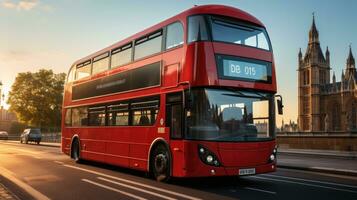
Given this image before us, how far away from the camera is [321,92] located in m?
123

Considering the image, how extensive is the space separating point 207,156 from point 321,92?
393ft

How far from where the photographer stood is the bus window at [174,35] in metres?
11.2

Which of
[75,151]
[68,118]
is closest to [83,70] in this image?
[68,118]

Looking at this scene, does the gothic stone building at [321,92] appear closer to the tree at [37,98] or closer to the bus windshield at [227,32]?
the tree at [37,98]

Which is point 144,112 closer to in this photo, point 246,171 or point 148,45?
point 148,45

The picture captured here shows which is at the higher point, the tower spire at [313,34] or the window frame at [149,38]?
the tower spire at [313,34]

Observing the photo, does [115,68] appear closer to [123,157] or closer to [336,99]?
[123,157]

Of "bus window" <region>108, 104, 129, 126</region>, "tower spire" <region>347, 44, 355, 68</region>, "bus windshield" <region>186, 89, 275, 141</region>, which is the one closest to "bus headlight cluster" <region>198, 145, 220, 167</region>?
"bus windshield" <region>186, 89, 275, 141</region>

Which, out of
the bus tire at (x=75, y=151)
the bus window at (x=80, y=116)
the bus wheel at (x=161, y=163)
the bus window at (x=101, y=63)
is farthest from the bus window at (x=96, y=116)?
the bus wheel at (x=161, y=163)

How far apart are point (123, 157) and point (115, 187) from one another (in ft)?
10.4

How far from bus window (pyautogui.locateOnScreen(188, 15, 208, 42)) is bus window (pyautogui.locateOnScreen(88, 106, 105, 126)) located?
18.8 ft

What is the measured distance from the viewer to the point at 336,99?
118 metres

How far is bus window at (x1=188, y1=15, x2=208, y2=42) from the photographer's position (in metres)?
10.5

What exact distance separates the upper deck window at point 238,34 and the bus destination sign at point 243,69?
49 centimetres
